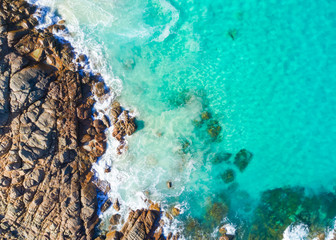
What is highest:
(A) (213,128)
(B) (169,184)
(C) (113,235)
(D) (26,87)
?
(A) (213,128)

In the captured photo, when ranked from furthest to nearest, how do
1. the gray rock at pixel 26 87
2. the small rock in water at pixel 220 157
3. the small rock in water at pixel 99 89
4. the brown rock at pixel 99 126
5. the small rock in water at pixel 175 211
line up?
the small rock in water at pixel 220 157 < the small rock in water at pixel 175 211 < the small rock in water at pixel 99 89 < the brown rock at pixel 99 126 < the gray rock at pixel 26 87

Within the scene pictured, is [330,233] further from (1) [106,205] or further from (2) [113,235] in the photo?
(1) [106,205]

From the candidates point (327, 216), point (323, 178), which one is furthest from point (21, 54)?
point (327, 216)

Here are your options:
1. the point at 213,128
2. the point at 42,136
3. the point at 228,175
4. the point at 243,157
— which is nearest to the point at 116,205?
the point at 42,136

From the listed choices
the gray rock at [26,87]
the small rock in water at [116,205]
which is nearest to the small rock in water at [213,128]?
the small rock in water at [116,205]

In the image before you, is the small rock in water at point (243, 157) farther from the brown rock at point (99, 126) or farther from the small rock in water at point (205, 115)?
the brown rock at point (99, 126)
